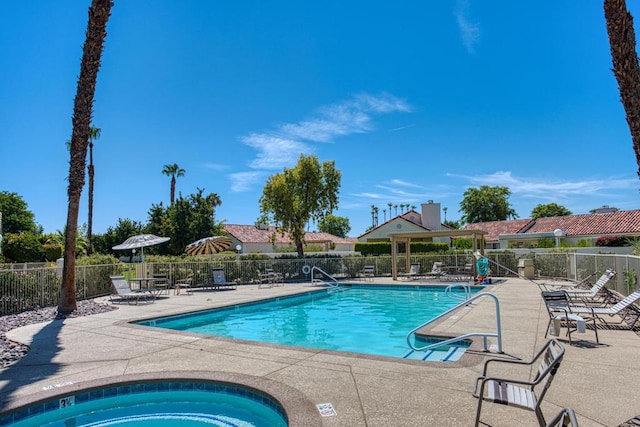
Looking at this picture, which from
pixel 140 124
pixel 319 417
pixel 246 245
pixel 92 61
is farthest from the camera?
Result: pixel 246 245

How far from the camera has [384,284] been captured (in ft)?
63.0

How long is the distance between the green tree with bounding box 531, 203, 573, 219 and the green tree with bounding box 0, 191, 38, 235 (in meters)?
78.7

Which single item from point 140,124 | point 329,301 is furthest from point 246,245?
point 329,301

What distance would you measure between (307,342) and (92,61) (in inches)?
377

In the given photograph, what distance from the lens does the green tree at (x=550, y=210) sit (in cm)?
6844

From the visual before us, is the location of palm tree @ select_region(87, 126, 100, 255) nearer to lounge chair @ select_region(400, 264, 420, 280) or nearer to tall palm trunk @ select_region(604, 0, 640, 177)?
lounge chair @ select_region(400, 264, 420, 280)

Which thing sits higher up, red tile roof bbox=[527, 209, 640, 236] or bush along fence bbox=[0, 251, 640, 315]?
red tile roof bbox=[527, 209, 640, 236]

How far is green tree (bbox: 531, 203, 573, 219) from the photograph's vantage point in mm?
68438

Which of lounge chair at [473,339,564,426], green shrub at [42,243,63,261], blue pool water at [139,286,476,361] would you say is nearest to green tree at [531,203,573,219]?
blue pool water at [139,286,476,361]

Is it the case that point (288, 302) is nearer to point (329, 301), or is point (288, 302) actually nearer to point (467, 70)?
point (329, 301)

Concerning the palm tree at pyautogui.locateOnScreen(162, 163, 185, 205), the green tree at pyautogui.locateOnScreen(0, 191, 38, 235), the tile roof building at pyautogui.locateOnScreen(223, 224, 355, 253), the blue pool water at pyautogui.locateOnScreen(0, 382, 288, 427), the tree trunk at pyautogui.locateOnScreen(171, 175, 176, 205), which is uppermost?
the palm tree at pyautogui.locateOnScreen(162, 163, 185, 205)

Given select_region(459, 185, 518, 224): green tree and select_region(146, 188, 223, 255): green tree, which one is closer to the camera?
select_region(146, 188, 223, 255): green tree

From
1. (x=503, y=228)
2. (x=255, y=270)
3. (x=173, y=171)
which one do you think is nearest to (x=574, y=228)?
(x=503, y=228)

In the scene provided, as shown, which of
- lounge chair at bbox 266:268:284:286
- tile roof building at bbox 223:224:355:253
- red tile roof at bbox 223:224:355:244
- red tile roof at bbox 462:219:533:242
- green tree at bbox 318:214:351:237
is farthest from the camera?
green tree at bbox 318:214:351:237
